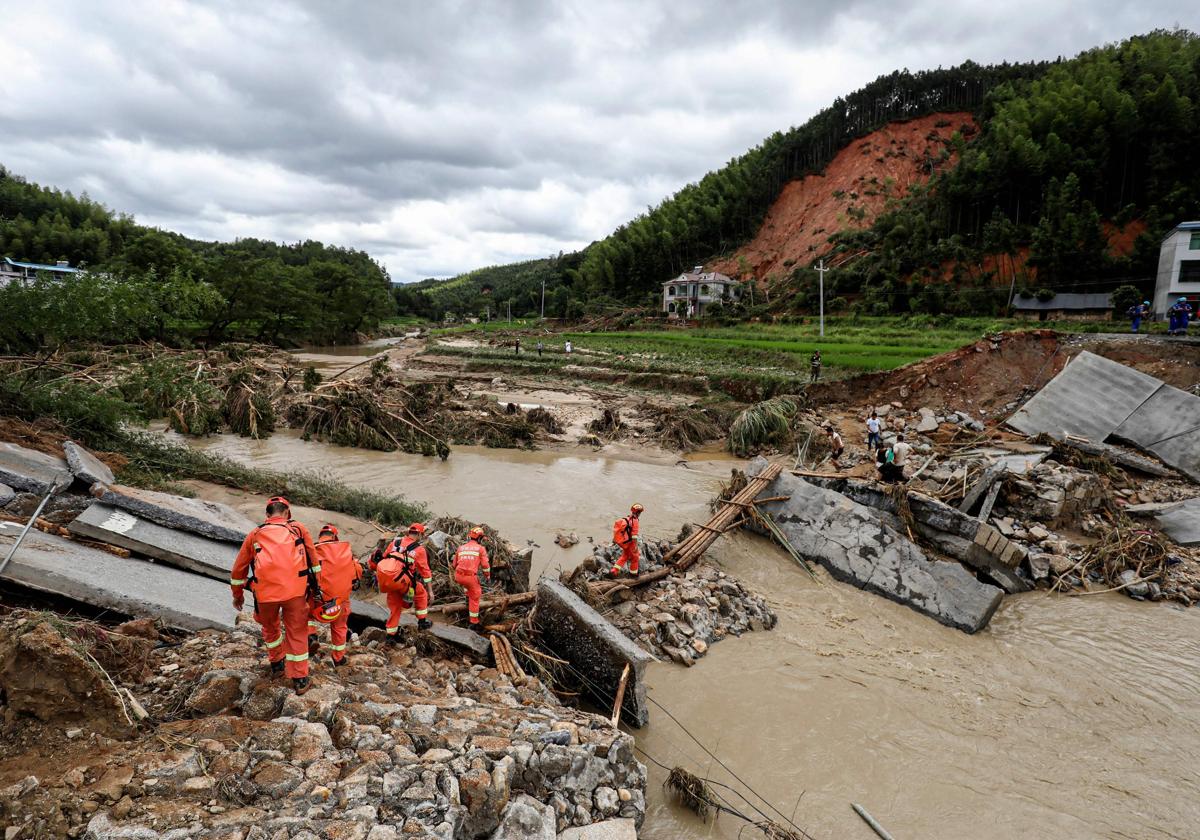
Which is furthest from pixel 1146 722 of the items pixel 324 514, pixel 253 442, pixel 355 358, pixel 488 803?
pixel 355 358

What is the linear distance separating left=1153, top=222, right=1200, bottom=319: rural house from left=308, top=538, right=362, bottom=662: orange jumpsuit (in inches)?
1752

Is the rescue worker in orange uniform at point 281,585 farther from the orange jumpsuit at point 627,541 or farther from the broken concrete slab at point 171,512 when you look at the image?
the orange jumpsuit at point 627,541

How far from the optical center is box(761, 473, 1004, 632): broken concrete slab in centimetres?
832

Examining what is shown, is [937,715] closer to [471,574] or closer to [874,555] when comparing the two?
[874,555]

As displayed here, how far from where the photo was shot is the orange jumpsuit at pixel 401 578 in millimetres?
5512

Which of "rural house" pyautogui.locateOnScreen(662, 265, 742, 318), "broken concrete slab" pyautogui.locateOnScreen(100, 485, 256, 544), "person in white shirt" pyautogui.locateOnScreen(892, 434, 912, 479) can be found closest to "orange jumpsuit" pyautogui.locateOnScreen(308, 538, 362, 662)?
"broken concrete slab" pyautogui.locateOnScreen(100, 485, 256, 544)

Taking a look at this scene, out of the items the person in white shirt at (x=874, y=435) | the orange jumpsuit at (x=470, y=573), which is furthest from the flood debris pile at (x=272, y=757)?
the person in white shirt at (x=874, y=435)

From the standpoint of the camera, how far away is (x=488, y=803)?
11.5 feet

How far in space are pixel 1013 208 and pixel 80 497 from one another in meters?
60.9

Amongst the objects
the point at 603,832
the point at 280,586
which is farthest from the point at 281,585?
the point at 603,832

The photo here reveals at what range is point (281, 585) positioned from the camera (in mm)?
4027

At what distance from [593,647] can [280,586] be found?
10.2 feet

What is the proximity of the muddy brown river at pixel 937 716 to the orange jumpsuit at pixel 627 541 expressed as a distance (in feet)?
4.74

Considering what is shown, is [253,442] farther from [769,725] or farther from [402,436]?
[769,725]
